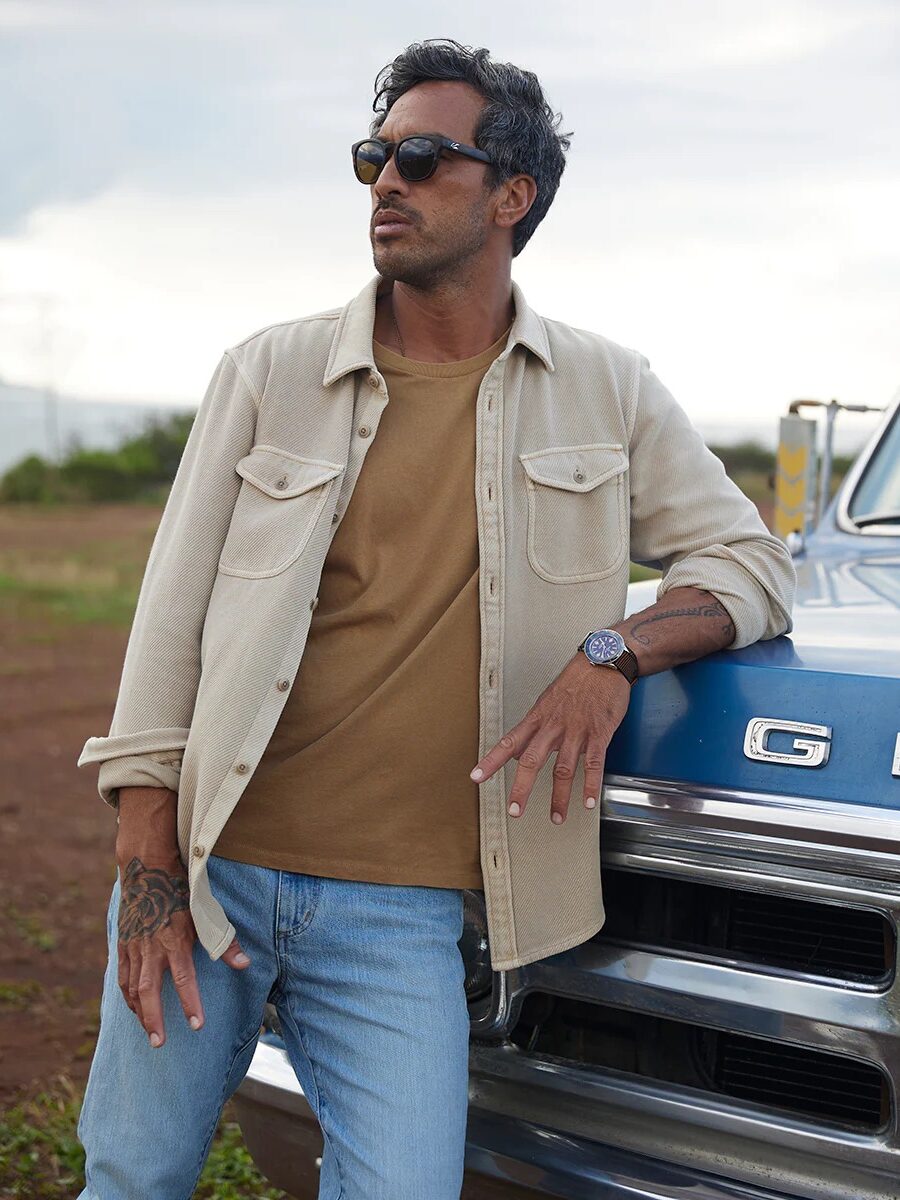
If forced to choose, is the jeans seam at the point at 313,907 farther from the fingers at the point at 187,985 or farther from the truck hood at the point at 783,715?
the truck hood at the point at 783,715

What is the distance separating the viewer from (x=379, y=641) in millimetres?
2223

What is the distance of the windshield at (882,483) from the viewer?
3.43 metres

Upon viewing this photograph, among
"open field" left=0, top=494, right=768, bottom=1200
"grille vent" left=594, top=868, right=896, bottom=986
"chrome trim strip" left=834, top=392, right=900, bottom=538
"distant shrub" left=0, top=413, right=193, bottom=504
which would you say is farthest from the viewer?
"distant shrub" left=0, top=413, right=193, bottom=504

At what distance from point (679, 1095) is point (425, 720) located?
69cm

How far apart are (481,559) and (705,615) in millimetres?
358

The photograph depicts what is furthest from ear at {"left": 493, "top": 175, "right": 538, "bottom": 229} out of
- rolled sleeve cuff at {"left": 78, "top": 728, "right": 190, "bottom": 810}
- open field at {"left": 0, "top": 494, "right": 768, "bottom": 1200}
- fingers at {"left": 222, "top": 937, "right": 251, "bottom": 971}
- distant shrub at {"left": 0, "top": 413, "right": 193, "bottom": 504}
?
distant shrub at {"left": 0, "top": 413, "right": 193, "bottom": 504}

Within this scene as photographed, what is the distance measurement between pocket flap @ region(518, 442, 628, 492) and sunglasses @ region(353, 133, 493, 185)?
492 millimetres

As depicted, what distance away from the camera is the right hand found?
2117 millimetres

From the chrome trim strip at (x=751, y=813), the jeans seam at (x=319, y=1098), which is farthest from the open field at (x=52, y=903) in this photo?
the chrome trim strip at (x=751, y=813)

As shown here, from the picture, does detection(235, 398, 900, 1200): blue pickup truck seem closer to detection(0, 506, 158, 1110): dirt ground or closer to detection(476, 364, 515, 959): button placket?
detection(476, 364, 515, 959): button placket

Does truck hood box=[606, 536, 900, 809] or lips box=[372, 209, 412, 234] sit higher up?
lips box=[372, 209, 412, 234]

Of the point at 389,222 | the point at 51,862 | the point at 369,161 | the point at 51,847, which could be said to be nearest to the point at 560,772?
the point at 389,222

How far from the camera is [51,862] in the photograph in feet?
19.7

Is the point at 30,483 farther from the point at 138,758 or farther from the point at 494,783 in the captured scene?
the point at 494,783
